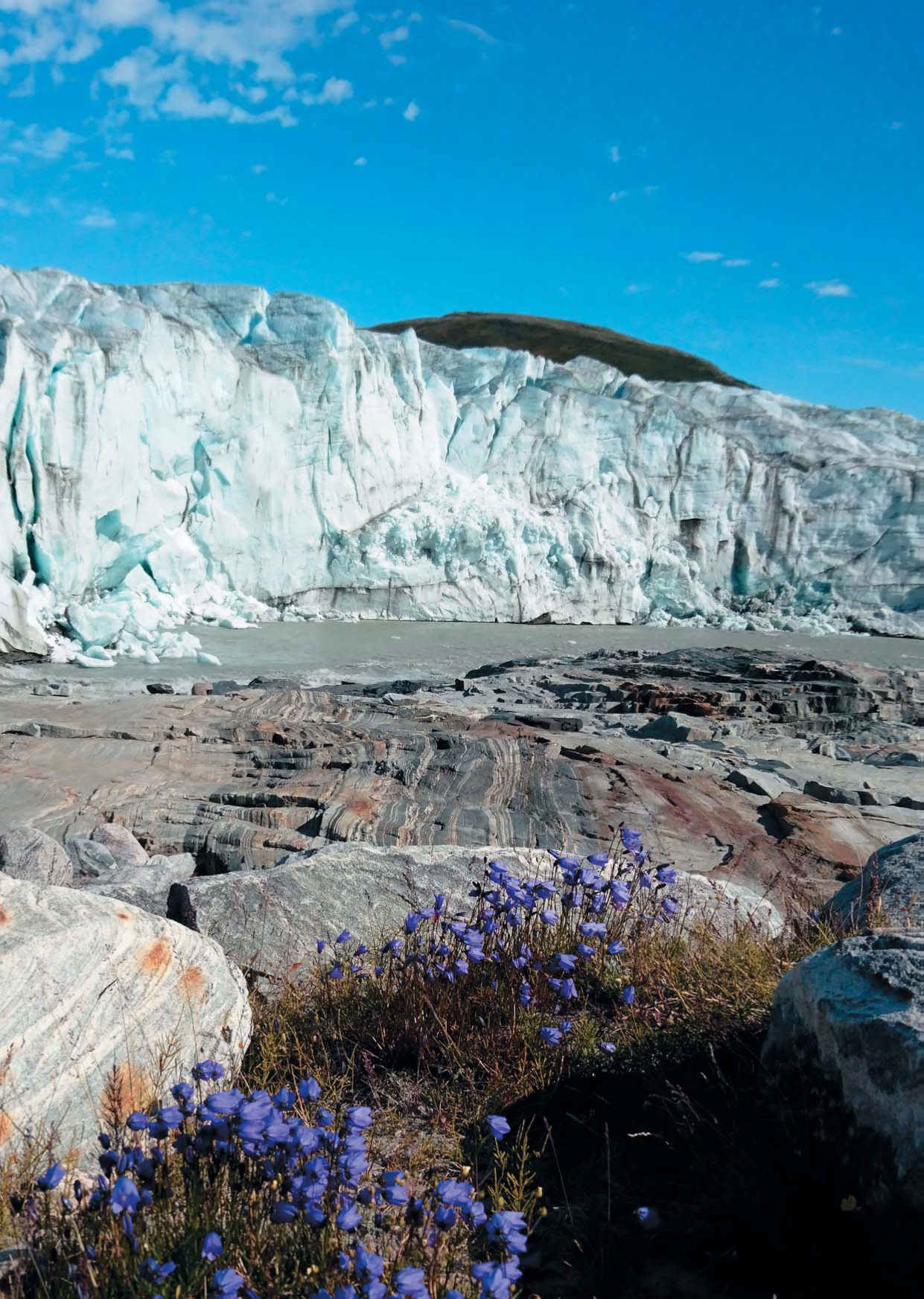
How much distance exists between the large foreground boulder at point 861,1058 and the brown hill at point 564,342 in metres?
63.5

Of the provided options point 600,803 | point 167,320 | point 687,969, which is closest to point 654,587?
point 167,320

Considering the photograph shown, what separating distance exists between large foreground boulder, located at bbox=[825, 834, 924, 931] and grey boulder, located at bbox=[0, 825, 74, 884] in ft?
12.3

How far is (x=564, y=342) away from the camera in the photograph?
232ft

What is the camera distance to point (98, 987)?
2.28 meters

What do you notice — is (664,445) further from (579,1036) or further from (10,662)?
(579,1036)

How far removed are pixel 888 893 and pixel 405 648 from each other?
22273 millimetres

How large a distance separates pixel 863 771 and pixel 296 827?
25.3 ft

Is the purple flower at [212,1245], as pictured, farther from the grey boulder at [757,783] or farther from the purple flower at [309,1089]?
the grey boulder at [757,783]

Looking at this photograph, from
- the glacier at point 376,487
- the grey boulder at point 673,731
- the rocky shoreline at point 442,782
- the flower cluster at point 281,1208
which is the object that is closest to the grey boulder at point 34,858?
the rocky shoreline at point 442,782

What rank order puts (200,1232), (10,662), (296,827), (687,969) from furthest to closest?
1. (10,662)
2. (296,827)
3. (687,969)
4. (200,1232)

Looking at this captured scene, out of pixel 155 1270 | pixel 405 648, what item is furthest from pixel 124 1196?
pixel 405 648

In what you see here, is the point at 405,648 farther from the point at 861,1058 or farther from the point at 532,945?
the point at 861,1058

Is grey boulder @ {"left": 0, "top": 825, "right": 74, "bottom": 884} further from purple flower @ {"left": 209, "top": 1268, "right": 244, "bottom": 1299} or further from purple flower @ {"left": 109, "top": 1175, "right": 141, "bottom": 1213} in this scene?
purple flower @ {"left": 209, "top": 1268, "right": 244, "bottom": 1299}

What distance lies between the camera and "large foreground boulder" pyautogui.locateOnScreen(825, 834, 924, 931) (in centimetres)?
Result: 303
